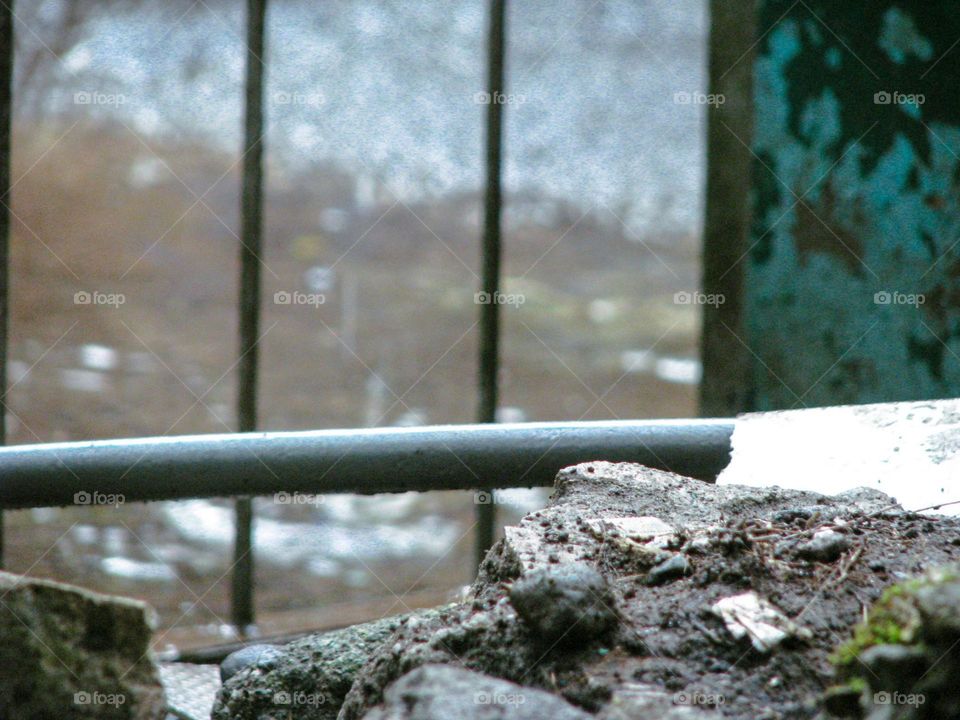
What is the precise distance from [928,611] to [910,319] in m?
1.90

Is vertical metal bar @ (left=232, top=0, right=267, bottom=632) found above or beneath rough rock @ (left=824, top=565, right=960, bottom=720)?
above

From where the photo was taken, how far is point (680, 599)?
1.21m

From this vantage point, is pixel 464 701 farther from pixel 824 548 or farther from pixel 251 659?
pixel 251 659

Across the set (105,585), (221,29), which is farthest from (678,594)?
(221,29)
